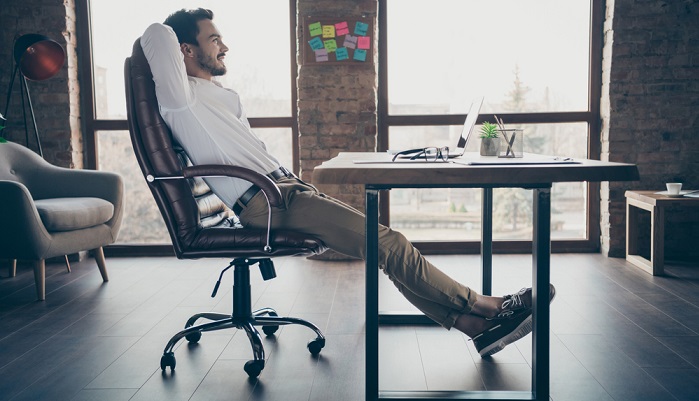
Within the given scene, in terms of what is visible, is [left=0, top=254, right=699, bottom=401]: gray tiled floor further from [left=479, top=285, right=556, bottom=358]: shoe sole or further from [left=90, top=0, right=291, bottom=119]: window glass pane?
[left=90, top=0, right=291, bottom=119]: window glass pane

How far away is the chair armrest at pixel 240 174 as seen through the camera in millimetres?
2322

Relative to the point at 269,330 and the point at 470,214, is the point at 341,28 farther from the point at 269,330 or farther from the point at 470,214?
the point at 269,330

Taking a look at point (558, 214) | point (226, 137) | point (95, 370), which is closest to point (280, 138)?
point (558, 214)

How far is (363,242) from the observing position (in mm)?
2297

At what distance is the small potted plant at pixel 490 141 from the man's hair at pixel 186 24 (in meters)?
1.18

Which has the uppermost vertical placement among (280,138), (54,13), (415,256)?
(54,13)

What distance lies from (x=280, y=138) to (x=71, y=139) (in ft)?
4.64

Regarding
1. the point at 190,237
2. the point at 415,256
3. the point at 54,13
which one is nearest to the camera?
the point at 415,256

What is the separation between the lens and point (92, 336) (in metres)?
2.91

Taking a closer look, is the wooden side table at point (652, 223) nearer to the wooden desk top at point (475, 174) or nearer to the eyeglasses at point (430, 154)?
the eyeglasses at point (430, 154)

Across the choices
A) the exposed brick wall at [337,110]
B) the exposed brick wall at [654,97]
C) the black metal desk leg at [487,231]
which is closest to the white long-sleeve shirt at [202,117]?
the black metal desk leg at [487,231]

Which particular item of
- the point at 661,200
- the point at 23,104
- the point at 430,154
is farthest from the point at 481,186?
the point at 23,104

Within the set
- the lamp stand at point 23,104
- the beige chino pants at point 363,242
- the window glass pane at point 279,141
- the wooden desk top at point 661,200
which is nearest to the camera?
the beige chino pants at point 363,242

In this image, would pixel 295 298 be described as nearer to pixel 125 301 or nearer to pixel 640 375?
pixel 125 301
